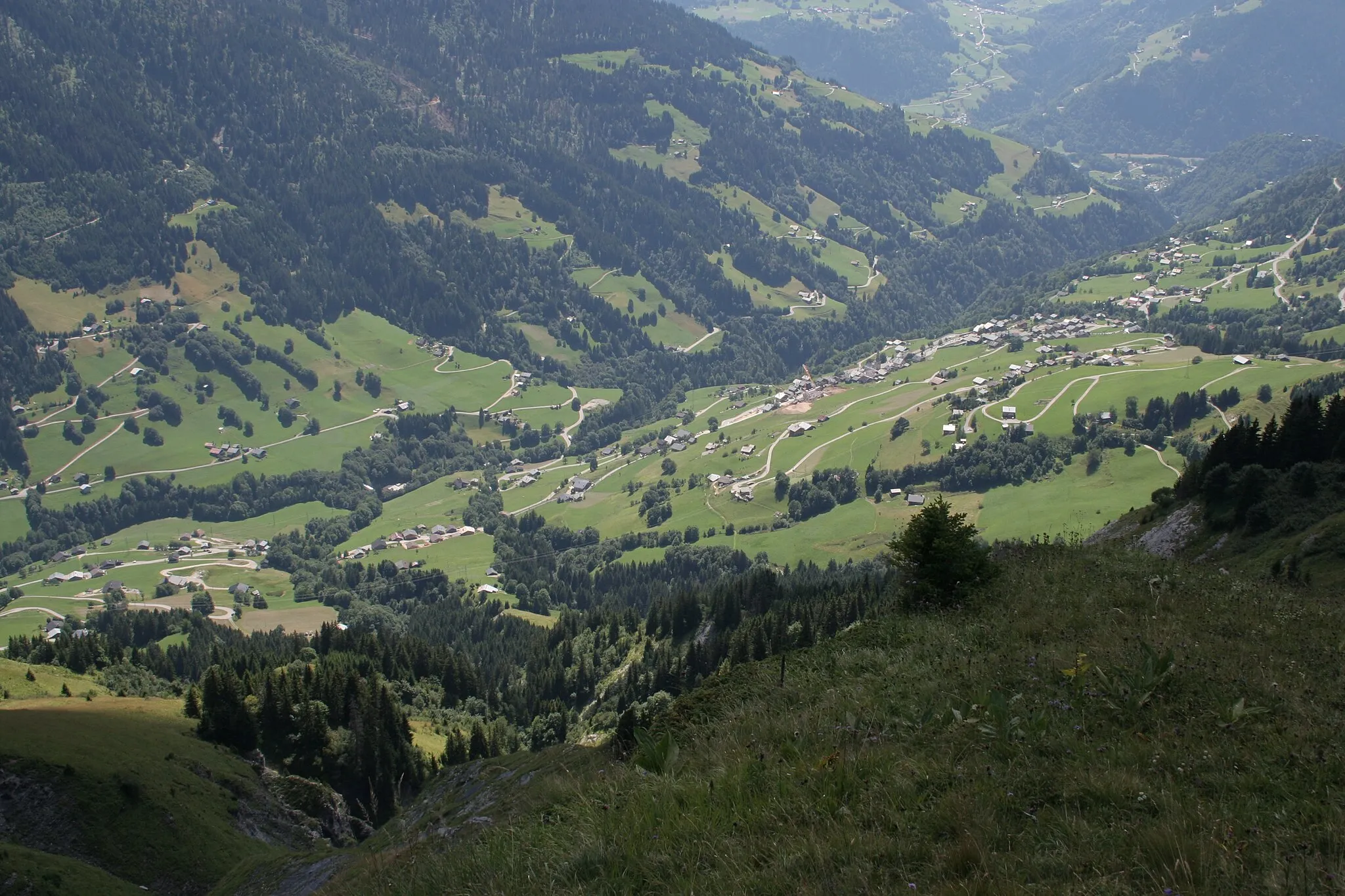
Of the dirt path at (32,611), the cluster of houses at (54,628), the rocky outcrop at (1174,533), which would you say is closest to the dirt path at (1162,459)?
the rocky outcrop at (1174,533)

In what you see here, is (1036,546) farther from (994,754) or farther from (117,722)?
(117,722)

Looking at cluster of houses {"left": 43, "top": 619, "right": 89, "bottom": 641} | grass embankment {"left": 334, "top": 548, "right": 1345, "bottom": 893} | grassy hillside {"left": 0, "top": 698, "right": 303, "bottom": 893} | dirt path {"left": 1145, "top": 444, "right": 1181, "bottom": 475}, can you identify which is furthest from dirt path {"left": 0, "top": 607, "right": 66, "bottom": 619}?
dirt path {"left": 1145, "top": 444, "right": 1181, "bottom": 475}

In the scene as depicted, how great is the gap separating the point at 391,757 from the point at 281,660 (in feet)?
134

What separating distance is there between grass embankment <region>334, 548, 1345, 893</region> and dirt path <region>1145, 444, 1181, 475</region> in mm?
167791

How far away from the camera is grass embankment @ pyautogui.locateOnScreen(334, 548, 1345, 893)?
9.67 metres

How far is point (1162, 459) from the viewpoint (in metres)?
175

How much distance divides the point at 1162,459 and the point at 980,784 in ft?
606

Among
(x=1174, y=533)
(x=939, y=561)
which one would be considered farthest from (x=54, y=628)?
(x=939, y=561)

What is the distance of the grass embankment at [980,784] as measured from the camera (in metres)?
9.67

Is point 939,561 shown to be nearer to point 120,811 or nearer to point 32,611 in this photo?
point 120,811

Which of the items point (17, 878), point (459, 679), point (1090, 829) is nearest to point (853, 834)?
point (1090, 829)

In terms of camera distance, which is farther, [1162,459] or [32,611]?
[32,611]

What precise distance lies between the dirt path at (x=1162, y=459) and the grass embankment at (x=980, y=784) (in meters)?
168

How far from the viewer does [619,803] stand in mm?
13391
